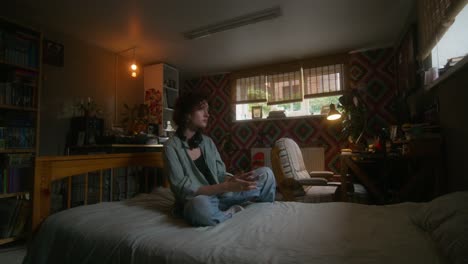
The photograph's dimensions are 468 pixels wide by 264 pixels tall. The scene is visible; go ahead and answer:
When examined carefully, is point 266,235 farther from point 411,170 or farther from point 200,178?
point 411,170

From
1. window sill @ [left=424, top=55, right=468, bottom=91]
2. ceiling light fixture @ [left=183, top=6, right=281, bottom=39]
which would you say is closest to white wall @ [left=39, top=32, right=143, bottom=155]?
ceiling light fixture @ [left=183, top=6, right=281, bottom=39]

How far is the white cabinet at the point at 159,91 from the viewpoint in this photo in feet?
14.0

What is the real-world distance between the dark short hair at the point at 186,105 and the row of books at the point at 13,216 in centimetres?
188

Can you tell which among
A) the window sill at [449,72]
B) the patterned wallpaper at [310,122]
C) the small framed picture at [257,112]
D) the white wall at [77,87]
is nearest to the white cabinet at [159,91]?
the white wall at [77,87]

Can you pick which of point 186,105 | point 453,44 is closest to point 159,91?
point 186,105

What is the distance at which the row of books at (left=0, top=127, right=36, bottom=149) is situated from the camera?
2.44m

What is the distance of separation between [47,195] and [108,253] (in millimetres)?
646

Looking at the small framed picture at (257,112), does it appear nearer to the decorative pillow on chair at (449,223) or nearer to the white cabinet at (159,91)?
the white cabinet at (159,91)

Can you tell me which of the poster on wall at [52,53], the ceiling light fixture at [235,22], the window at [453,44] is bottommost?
the window at [453,44]

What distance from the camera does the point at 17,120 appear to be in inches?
102

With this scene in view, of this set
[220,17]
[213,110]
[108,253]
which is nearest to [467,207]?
A: [108,253]

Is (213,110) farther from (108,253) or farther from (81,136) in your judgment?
(108,253)

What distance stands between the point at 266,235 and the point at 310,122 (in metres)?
3.62

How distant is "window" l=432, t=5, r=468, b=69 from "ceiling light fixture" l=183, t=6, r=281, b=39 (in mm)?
1564
